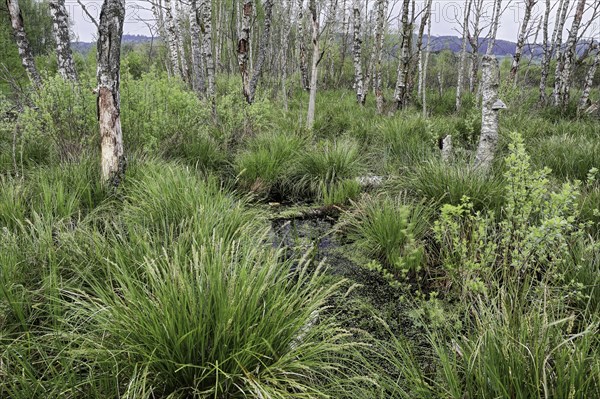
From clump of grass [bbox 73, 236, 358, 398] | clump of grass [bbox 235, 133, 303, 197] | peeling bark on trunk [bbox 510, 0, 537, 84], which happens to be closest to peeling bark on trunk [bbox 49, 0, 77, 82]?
clump of grass [bbox 235, 133, 303, 197]

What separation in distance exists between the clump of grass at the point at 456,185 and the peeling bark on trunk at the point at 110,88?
11.8 ft

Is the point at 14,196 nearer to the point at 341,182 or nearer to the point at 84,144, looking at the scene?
the point at 84,144

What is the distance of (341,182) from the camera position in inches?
207

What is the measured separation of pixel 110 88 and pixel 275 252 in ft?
8.57

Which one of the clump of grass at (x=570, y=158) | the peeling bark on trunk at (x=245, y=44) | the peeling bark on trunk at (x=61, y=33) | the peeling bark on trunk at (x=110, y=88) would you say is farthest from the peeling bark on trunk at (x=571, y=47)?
the peeling bark on trunk at (x=61, y=33)

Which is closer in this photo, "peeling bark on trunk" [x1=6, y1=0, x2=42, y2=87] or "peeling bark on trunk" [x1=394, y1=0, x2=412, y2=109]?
"peeling bark on trunk" [x1=6, y1=0, x2=42, y2=87]

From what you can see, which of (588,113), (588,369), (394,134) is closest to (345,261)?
(588,369)

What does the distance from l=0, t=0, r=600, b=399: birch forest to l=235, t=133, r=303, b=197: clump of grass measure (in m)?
0.04

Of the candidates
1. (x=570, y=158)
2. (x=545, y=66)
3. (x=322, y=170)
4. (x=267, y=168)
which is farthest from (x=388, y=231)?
(x=545, y=66)

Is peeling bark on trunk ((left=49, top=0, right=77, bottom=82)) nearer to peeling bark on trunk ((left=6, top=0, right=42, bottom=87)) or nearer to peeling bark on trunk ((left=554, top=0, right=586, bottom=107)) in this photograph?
peeling bark on trunk ((left=6, top=0, right=42, bottom=87))

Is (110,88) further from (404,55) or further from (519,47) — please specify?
(519,47)

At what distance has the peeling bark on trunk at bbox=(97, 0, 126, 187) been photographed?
3.55 metres

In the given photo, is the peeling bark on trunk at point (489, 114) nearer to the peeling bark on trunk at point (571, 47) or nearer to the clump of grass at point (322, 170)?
the clump of grass at point (322, 170)

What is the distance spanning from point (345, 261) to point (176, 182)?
1.95 m
